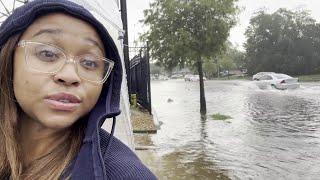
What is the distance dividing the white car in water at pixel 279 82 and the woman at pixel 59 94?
32987 mm

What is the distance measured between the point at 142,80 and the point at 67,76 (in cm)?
1644

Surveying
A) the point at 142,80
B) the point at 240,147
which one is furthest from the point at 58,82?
the point at 142,80

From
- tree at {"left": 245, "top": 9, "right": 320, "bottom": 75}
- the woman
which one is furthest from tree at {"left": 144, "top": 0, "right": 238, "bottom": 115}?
tree at {"left": 245, "top": 9, "right": 320, "bottom": 75}

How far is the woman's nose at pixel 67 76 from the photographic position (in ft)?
4.74

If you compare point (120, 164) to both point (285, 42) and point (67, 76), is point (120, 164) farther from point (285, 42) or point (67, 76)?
point (285, 42)

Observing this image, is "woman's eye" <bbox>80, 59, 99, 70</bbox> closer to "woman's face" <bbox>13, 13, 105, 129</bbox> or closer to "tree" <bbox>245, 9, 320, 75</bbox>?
"woman's face" <bbox>13, 13, 105, 129</bbox>

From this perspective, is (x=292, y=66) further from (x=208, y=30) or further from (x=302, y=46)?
(x=208, y=30)

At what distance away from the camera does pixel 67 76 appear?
4.75 ft

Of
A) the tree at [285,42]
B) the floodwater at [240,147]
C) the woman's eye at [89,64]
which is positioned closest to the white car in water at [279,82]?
the floodwater at [240,147]

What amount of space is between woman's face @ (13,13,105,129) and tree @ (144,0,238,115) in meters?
16.0

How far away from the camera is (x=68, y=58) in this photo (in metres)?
1.50

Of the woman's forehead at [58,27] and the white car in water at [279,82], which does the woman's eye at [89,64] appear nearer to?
the woman's forehead at [58,27]

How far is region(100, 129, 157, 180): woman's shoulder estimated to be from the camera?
1.36 meters

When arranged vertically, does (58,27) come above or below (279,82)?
above
